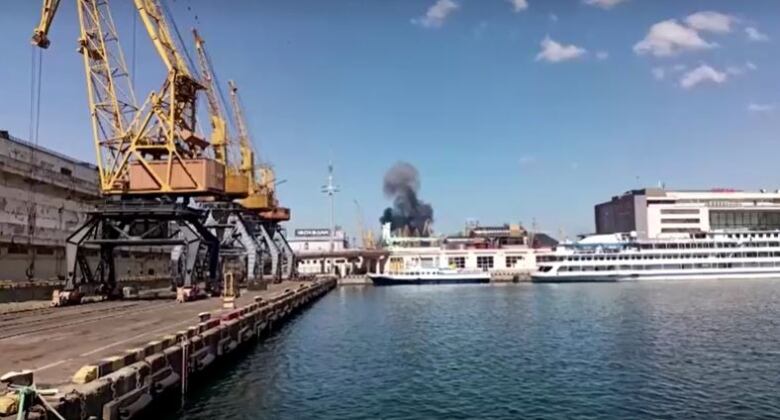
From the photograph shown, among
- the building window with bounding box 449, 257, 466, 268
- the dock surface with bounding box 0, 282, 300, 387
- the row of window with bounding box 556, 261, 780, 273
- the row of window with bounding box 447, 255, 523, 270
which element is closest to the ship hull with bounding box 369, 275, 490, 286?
the row of window with bounding box 556, 261, 780, 273

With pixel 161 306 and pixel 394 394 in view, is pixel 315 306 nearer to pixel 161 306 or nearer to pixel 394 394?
pixel 161 306

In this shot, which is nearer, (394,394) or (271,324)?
(394,394)

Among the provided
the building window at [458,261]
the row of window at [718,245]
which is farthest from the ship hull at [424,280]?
the row of window at [718,245]

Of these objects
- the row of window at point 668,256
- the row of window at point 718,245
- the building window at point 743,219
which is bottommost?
the row of window at point 668,256

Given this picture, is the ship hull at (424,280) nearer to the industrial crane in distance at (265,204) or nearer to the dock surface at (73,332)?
the industrial crane in distance at (265,204)

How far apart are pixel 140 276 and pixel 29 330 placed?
71.7 metres

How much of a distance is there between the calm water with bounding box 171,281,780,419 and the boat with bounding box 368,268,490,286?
90.3 metres

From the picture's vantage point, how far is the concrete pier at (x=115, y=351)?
1803cm

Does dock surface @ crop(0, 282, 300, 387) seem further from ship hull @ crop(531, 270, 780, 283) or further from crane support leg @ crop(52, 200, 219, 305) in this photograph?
ship hull @ crop(531, 270, 780, 283)

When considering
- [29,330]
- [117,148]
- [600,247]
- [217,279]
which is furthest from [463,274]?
[29,330]

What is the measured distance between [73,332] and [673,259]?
137m

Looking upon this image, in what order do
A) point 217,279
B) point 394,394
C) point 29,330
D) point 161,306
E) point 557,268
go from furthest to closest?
point 557,268 → point 217,279 → point 161,306 → point 29,330 → point 394,394

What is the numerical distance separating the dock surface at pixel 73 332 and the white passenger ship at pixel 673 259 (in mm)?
111698

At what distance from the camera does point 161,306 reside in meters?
52.1
